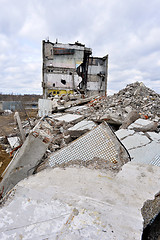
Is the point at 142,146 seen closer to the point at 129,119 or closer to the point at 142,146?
the point at 142,146

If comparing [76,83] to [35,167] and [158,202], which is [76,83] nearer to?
[35,167]

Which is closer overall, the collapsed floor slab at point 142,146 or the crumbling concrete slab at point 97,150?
the crumbling concrete slab at point 97,150

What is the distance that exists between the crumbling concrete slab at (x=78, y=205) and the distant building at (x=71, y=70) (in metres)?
11.2

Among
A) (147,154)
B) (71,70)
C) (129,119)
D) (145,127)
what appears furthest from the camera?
(71,70)

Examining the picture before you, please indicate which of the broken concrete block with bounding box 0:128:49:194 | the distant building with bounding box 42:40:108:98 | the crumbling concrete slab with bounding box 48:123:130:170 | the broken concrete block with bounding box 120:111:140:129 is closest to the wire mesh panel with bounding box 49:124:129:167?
the crumbling concrete slab with bounding box 48:123:130:170

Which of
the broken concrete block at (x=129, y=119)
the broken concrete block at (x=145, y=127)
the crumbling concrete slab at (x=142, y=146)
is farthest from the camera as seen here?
the broken concrete block at (x=129, y=119)

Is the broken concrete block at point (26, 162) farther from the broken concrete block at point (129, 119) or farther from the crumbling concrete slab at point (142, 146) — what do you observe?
the broken concrete block at point (129, 119)

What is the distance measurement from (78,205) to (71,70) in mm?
12700

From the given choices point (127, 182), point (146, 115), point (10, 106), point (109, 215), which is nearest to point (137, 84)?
point (146, 115)

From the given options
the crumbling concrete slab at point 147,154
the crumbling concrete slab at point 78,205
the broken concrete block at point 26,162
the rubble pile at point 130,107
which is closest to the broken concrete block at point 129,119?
the rubble pile at point 130,107

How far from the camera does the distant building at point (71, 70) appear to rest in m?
12.1

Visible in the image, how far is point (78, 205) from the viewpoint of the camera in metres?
1.33

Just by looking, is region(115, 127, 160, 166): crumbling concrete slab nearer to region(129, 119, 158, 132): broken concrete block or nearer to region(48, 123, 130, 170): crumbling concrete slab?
region(48, 123, 130, 170): crumbling concrete slab

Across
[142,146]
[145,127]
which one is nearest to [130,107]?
[145,127]
